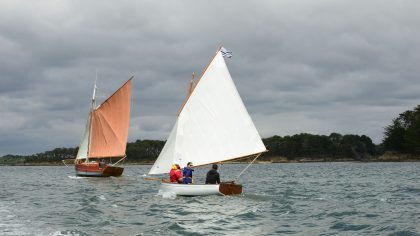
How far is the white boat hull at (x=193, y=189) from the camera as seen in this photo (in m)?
35.4

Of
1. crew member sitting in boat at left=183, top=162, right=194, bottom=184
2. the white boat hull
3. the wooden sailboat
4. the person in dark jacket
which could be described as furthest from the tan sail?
the person in dark jacket

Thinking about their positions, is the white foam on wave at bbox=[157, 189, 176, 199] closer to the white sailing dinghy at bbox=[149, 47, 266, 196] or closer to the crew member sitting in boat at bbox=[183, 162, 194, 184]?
the white sailing dinghy at bbox=[149, 47, 266, 196]

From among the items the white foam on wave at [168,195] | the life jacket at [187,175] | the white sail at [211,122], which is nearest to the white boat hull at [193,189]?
the white foam on wave at [168,195]

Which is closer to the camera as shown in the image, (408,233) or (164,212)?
(408,233)

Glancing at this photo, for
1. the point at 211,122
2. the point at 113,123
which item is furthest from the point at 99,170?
the point at 211,122

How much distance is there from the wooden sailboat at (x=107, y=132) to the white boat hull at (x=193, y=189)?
35874mm

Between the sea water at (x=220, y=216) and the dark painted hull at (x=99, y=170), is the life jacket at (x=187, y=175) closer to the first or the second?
the sea water at (x=220, y=216)

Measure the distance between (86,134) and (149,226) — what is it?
56.9m

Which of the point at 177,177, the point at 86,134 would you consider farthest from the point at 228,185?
the point at 86,134

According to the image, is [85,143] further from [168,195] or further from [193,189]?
[193,189]

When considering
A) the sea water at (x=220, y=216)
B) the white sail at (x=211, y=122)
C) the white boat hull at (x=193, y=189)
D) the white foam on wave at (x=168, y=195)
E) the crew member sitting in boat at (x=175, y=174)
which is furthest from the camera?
the white sail at (x=211, y=122)

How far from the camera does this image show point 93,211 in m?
32.1

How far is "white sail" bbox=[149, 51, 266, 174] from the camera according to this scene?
1497 inches

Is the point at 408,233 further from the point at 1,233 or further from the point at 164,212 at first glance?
the point at 1,233
